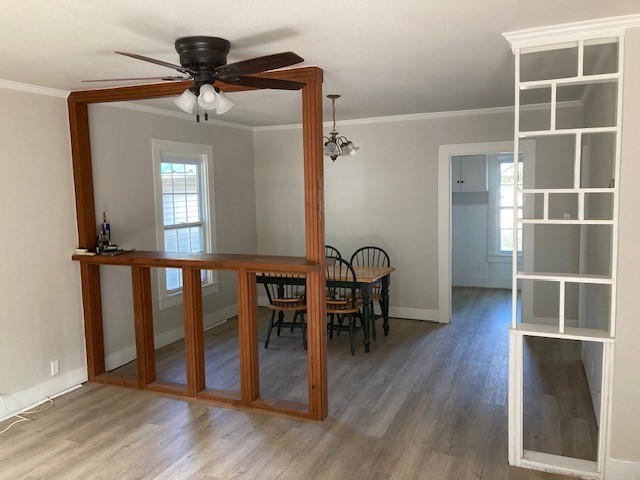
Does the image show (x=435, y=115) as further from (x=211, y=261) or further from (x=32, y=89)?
(x=32, y=89)

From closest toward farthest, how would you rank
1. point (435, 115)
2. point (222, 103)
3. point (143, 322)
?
point (222, 103) → point (143, 322) → point (435, 115)

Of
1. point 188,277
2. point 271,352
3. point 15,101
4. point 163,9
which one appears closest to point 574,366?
point 271,352

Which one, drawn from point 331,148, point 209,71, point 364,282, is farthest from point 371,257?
point 209,71

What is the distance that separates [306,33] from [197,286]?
6.90 feet

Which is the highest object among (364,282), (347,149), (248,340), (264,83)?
(264,83)

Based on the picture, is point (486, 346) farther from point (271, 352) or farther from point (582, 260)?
point (271, 352)

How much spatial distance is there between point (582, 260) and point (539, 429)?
191 cm

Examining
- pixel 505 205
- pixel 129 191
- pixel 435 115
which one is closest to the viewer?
pixel 129 191

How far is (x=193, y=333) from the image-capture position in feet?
12.8

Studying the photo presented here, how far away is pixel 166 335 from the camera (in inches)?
206

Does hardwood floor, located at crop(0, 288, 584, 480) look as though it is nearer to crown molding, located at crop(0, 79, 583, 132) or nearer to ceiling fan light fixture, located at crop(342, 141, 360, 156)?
ceiling fan light fixture, located at crop(342, 141, 360, 156)

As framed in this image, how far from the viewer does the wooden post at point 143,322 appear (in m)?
4.02

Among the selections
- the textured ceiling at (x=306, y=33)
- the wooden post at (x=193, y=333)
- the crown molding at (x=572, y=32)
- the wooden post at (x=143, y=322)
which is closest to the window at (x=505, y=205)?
the textured ceiling at (x=306, y=33)

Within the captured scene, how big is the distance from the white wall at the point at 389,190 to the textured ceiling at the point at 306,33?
5.91ft
